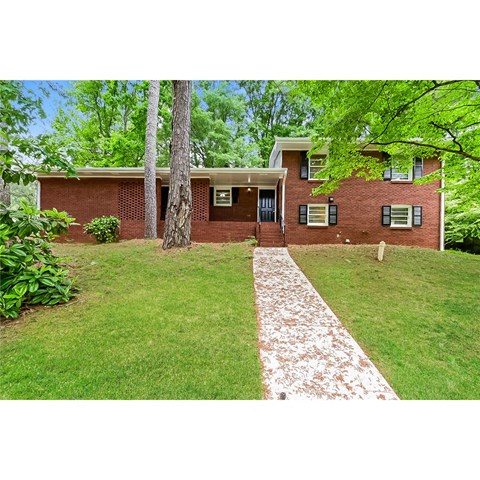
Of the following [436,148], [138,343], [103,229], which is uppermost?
[436,148]

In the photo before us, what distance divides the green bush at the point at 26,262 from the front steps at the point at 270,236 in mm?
6009

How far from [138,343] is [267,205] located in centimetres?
910

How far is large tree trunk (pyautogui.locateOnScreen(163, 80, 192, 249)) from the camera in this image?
6.08m

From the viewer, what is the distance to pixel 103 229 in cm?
834

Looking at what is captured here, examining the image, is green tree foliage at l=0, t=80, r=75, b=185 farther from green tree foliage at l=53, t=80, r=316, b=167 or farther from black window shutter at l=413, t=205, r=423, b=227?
black window shutter at l=413, t=205, r=423, b=227

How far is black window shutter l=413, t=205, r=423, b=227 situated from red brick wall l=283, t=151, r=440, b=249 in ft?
0.48

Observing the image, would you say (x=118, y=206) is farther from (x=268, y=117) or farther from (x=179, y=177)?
(x=268, y=117)

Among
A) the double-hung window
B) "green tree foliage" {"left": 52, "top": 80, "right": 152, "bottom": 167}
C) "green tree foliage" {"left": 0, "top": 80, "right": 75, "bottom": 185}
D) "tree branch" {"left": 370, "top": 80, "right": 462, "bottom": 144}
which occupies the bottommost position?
the double-hung window

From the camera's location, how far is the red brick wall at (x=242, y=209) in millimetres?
11109

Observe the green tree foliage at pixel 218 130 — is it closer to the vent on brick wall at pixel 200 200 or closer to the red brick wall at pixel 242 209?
the red brick wall at pixel 242 209

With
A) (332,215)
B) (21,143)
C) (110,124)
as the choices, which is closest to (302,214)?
(332,215)

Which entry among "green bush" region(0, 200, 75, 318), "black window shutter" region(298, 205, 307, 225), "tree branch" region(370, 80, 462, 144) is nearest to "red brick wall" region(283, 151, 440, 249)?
"black window shutter" region(298, 205, 307, 225)

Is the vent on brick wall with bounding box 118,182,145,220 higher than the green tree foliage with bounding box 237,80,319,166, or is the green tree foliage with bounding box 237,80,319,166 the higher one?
the green tree foliage with bounding box 237,80,319,166

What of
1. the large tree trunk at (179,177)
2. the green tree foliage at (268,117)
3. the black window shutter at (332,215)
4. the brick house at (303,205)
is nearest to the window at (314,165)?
the brick house at (303,205)
